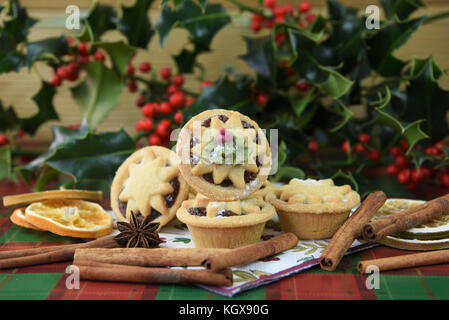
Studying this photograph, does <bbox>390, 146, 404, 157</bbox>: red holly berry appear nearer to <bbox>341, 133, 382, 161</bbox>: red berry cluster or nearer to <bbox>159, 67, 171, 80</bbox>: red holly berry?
Answer: <bbox>341, 133, 382, 161</bbox>: red berry cluster

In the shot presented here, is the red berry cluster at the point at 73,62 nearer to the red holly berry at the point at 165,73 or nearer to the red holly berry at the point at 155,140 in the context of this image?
the red holly berry at the point at 165,73

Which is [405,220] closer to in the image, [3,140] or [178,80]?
[178,80]

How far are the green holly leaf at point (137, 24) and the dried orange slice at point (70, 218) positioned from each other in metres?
0.52

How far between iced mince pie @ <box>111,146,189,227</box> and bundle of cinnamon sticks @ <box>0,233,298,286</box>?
0.40ft

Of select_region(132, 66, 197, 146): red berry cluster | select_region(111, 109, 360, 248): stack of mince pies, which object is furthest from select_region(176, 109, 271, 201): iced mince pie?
select_region(132, 66, 197, 146): red berry cluster

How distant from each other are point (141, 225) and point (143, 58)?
896mm

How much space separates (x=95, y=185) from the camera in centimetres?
142

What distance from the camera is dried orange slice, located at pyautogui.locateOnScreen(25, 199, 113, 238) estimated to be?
0.97 m

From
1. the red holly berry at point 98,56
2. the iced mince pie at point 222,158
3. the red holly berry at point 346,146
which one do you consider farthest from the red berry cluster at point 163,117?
the red holly berry at point 346,146

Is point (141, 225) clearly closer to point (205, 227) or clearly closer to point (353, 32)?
point (205, 227)

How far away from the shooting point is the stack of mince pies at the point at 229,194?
90 cm

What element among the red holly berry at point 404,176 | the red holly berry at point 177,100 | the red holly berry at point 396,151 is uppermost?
the red holly berry at point 177,100

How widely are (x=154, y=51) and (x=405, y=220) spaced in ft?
3.54

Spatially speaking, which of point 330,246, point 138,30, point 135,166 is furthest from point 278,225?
point 138,30
